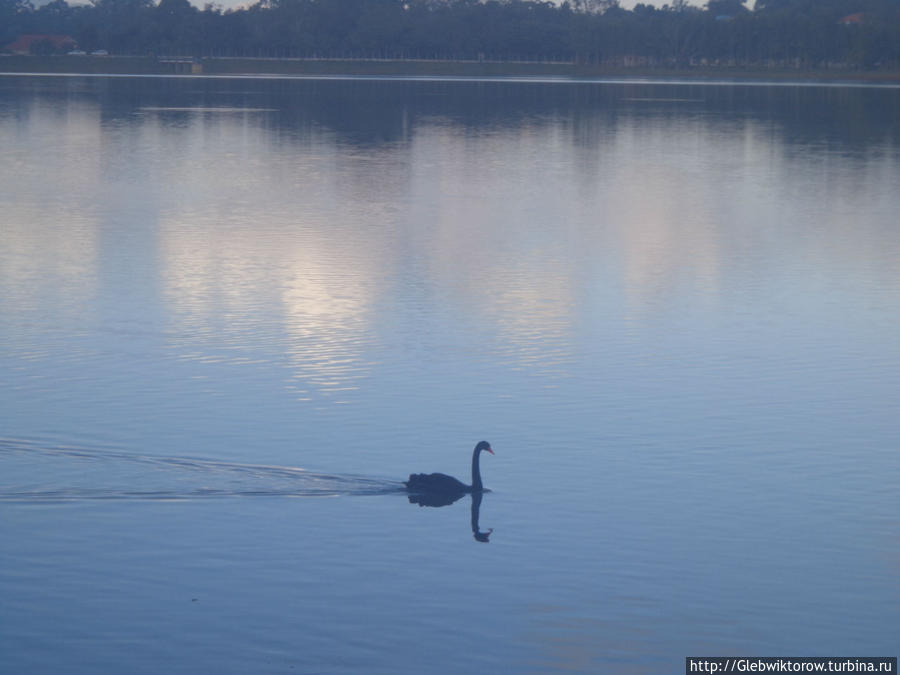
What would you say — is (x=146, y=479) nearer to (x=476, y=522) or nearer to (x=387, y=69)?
(x=476, y=522)

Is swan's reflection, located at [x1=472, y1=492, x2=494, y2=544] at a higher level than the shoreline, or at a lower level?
lower

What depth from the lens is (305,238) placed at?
1077 inches

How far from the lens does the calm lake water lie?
10.4m

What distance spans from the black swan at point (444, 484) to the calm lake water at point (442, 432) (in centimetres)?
20

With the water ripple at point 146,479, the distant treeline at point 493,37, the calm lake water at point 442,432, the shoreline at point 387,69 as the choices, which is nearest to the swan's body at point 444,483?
the calm lake water at point 442,432

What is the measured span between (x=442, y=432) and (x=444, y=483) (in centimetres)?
223

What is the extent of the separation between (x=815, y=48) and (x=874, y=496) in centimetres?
14855

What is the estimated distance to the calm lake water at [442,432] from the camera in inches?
409

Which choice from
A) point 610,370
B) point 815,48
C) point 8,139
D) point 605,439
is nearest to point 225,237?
point 610,370

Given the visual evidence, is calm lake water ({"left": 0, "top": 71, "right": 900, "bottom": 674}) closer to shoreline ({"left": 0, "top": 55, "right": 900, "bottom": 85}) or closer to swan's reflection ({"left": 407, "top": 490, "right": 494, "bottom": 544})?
swan's reflection ({"left": 407, "top": 490, "right": 494, "bottom": 544})

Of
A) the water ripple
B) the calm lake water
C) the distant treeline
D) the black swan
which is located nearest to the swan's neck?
the black swan

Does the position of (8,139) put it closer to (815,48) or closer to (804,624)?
(804,624)

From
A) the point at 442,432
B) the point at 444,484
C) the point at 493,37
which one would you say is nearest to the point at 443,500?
the point at 444,484

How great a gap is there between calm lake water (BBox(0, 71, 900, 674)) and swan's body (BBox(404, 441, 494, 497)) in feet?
0.64
